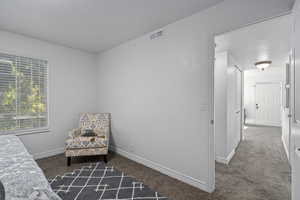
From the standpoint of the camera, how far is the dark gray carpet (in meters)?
1.87

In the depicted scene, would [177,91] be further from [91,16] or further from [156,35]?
[91,16]

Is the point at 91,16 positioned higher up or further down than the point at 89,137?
higher up

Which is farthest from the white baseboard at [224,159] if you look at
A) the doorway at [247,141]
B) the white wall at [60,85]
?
the white wall at [60,85]

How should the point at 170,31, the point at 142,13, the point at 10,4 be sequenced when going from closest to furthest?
1. the point at 10,4
2. the point at 142,13
3. the point at 170,31

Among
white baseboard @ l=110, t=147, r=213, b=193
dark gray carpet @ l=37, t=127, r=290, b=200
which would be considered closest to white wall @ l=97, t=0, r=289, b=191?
white baseboard @ l=110, t=147, r=213, b=193

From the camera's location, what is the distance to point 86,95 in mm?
3732

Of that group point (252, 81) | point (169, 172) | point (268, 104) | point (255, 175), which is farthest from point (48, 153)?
point (268, 104)

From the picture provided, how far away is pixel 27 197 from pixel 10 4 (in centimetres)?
241

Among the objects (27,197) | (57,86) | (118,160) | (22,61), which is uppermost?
(22,61)

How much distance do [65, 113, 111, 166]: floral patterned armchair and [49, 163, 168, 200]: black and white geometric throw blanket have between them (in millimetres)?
363

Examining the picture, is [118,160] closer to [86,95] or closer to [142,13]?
[86,95]

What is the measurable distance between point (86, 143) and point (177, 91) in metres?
1.97

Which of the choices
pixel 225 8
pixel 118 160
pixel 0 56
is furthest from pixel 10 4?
pixel 118 160

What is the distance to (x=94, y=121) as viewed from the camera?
3406 millimetres
